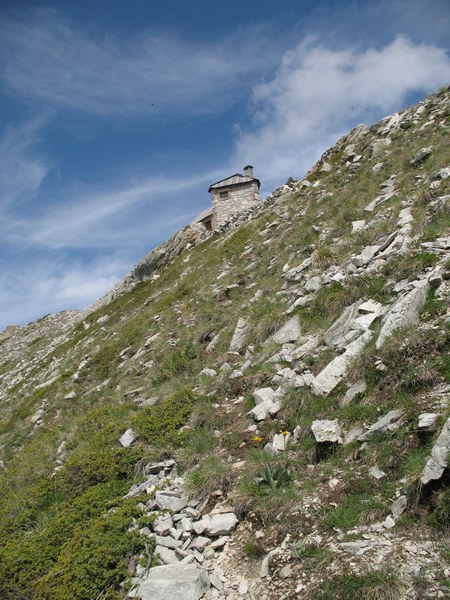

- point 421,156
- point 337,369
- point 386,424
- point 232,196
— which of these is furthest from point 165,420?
point 232,196

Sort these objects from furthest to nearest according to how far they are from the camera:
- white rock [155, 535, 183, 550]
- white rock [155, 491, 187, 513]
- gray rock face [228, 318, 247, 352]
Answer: gray rock face [228, 318, 247, 352], white rock [155, 491, 187, 513], white rock [155, 535, 183, 550]

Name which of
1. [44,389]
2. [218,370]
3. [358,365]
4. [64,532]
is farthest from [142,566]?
[44,389]

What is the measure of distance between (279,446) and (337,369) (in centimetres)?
173

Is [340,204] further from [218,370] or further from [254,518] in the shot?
[254,518]

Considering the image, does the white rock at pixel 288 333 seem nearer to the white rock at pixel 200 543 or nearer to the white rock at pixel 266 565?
the white rock at pixel 200 543

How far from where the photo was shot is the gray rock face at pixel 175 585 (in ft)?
15.5

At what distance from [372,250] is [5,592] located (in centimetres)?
1039

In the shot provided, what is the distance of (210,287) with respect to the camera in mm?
18453

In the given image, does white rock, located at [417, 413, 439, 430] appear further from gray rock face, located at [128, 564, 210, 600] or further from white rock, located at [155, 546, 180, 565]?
white rock, located at [155, 546, 180, 565]

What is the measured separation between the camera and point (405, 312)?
7.07 meters

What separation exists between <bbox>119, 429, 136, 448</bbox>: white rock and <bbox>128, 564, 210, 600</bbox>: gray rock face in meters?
4.08

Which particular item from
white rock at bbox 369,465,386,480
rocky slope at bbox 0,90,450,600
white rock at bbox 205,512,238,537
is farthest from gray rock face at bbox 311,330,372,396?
white rock at bbox 205,512,238,537

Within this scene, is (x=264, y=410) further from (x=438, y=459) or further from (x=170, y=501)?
(x=438, y=459)

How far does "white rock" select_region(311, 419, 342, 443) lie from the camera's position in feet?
19.8
